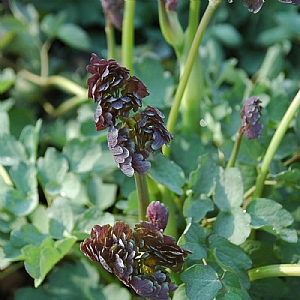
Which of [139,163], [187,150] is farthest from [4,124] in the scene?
[139,163]

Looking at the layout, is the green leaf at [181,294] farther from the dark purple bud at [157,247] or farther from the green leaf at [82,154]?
the green leaf at [82,154]

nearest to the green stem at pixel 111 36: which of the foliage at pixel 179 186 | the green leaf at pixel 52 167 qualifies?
the foliage at pixel 179 186

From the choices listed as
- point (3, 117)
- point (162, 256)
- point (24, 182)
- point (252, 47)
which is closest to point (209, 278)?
point (162, 256)

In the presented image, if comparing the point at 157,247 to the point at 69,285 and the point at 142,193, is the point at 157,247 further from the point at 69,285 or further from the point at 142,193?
the point at 69,285

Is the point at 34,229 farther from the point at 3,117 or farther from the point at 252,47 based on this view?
the point at 252,47

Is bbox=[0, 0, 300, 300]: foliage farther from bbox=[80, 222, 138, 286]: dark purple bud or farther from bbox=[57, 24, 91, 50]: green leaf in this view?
bbox=[57, 24, 91, 50]: green leaf

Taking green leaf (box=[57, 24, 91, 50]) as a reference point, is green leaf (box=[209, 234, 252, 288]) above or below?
below

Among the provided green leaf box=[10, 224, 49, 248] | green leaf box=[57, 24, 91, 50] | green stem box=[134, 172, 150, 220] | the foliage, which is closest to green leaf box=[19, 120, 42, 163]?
the foliage
